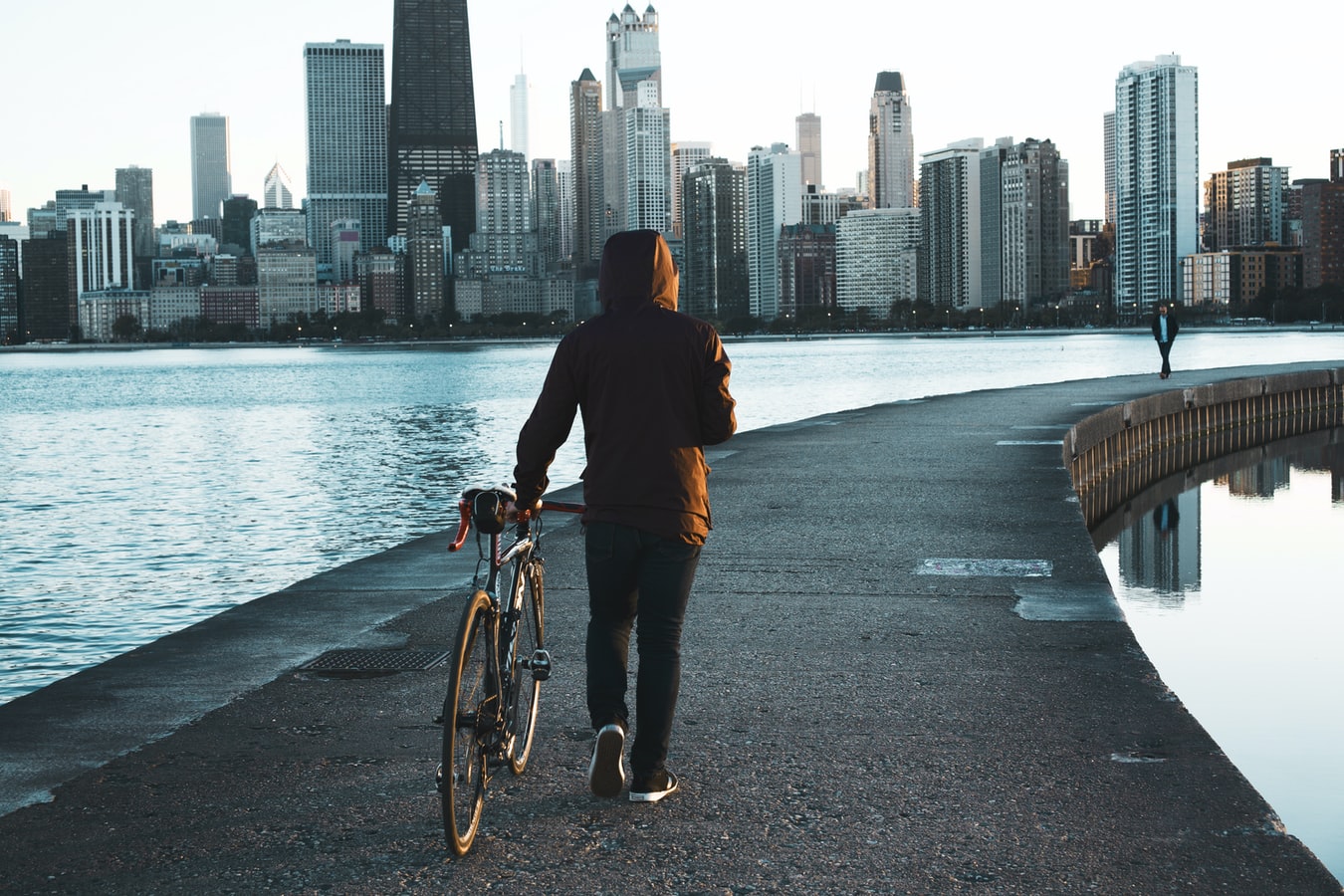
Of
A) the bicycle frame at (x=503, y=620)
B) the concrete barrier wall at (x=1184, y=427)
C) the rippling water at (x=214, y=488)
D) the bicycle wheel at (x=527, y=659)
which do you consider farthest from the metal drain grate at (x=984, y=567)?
the rippling water at (x=214, y=488)

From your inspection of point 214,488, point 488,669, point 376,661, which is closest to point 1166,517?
point 376,661

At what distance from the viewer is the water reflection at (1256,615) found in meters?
9.45

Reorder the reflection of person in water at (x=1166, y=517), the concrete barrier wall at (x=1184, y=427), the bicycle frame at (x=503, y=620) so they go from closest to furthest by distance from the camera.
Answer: the bicycle frame at (x=503, y=620) < the reflection of person in water at (x=1166, y=517) < the concrete barrier wall at (x=1184, y=427)

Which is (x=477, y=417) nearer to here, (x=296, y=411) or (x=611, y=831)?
(x=296, y=411)

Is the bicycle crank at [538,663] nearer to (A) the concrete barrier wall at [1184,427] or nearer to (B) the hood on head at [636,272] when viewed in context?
(B) the hood on head at [636,272]

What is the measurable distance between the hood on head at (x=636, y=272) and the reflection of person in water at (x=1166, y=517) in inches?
732

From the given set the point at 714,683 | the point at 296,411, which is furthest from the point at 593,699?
the point at 296,411

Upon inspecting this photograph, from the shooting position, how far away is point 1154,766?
602 centimetres

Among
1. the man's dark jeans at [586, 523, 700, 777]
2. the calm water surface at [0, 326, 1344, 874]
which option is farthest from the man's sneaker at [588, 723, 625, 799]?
the calm water surface at [0, 326, 1344, 874]

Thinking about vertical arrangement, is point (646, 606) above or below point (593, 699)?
above

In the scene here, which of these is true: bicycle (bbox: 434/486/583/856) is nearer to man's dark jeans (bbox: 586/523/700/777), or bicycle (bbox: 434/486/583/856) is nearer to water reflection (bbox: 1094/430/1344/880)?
man's dark jeans (bbox: 586/523/700/777)

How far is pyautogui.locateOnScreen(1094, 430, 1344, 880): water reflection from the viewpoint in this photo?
31.0ft

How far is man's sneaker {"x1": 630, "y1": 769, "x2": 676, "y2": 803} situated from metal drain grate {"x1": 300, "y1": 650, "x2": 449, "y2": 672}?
2.64 meters

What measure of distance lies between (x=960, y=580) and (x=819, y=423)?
17.5 m
